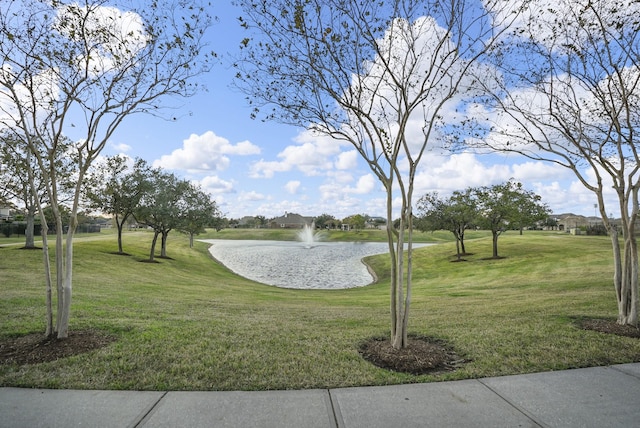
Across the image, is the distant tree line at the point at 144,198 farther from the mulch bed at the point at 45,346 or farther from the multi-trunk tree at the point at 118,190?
the mulch bed at the point at 45,346

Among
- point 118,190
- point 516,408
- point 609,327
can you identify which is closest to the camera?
point 516,408

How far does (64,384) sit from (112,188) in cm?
2906

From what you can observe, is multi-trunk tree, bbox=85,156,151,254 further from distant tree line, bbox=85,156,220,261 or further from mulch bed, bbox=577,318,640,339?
mulch bed, bbox=577,318,640,339

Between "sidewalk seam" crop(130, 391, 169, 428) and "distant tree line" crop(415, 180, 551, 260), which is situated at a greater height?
"distant tree line" crop(415, 180, 551, 260)

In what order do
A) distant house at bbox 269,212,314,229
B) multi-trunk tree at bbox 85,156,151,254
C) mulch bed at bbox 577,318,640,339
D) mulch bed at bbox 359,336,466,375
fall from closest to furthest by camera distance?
mulch bed at bbox 359,336,466,375 < mulch bed at bbox 577,318,640,339 < multi-trunk tree at bbox 85,156,151,254 < distant house at bbox 269,212,314,229

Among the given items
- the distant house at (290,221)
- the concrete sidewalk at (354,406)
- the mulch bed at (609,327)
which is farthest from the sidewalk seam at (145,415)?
the distant house at (290,221)

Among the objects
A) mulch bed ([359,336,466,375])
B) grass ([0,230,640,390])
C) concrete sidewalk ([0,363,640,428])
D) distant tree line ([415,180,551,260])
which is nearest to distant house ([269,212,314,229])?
distant tree line ([415,180,551,260])

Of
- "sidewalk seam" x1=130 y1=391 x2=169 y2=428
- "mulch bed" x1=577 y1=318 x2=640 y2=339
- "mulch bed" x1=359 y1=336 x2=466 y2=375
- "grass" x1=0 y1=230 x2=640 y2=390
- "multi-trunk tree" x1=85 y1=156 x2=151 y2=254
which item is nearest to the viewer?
"sidewalk seam" x1=130 y1=391 x2=169 y2=428

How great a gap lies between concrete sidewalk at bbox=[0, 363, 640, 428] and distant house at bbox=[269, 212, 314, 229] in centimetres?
12597

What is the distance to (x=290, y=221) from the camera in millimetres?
135125

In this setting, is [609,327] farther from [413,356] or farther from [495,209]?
[495,209]

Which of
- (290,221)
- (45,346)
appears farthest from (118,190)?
(290,221)

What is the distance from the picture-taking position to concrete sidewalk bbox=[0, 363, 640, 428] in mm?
3232

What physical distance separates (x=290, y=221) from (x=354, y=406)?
434ft
